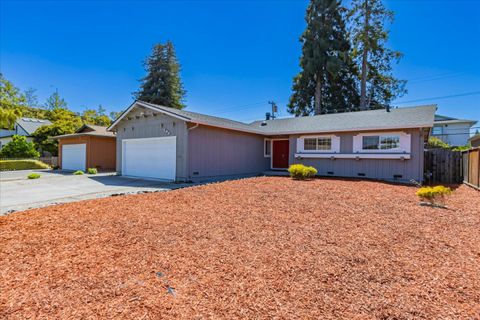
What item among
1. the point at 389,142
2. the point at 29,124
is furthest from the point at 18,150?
the point at 389,142

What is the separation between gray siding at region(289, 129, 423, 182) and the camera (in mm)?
10578

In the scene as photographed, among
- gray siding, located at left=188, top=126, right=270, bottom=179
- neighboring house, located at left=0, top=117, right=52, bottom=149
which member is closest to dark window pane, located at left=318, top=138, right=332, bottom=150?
gray siding, located at left=188, top=126, right=270, bottom=179

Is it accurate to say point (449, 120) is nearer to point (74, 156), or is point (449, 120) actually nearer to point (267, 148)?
point (267, 148)

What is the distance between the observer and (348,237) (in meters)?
3.74

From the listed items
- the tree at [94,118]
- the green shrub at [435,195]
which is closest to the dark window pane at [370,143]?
the green shrub at [435,195]

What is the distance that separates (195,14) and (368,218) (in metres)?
12.6

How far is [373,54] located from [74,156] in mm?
27559

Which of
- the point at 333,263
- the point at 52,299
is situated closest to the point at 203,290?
the point at 52,299

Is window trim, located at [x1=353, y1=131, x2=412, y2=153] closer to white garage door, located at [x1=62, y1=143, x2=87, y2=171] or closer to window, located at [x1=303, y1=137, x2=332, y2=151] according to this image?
window, located at [x1=303, y1=137, x2=332, y2=151]

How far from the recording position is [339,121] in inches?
Result: 525

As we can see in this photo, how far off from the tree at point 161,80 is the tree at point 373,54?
21.4 meters

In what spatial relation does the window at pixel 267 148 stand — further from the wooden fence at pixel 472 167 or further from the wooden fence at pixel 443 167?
the wooden fence at pixel 472 167

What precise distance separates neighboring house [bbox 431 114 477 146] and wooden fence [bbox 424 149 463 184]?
1999 cm

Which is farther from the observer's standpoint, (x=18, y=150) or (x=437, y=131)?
(x=437, y=131)
